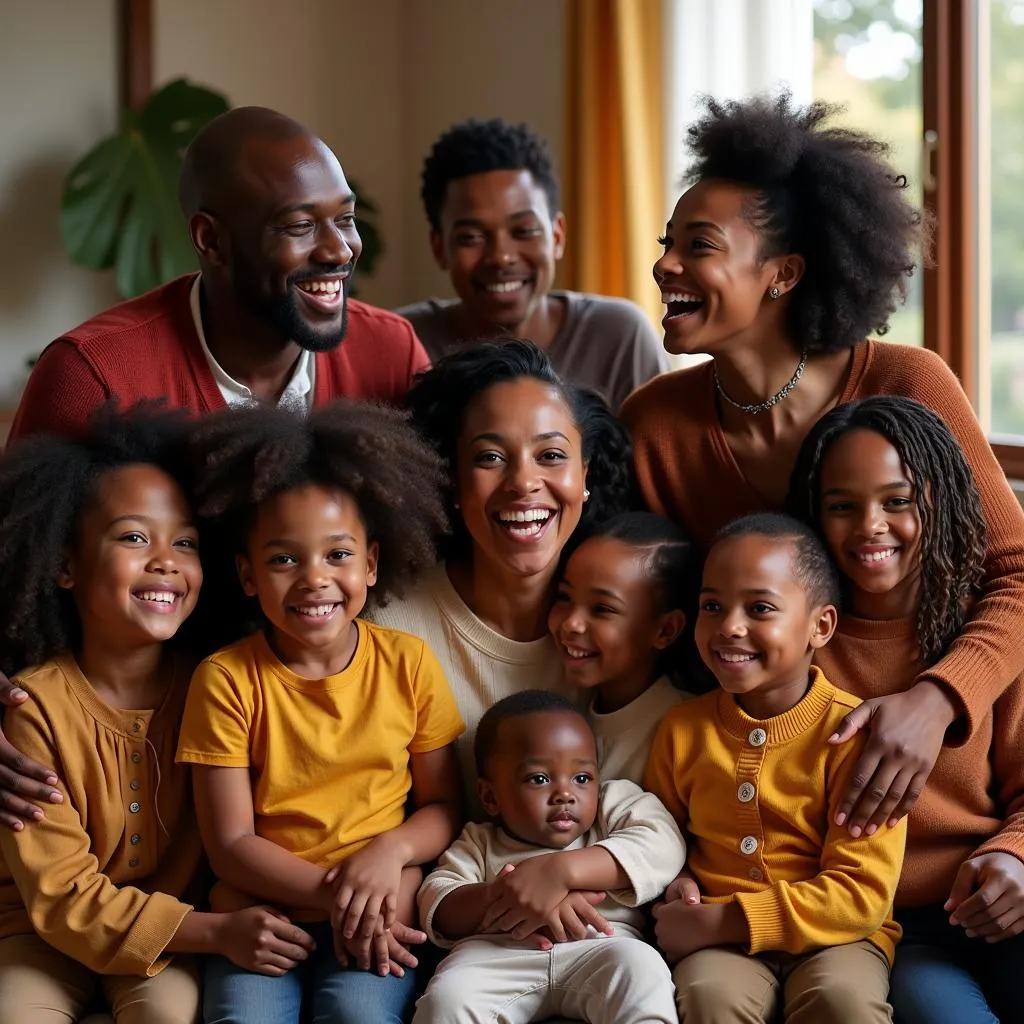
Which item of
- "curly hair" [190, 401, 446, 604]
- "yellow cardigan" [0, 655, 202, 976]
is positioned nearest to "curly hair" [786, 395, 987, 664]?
"curly hair" [190, 401, 446, 604]

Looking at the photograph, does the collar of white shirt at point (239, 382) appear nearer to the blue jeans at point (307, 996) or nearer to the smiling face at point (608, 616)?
the smiling face at point (608, 616)

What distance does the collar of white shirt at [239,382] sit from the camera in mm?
2586

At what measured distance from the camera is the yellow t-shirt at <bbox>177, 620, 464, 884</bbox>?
6.62ft

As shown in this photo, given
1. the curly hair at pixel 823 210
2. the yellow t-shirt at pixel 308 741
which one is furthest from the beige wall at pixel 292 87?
the yellow t-shirt at pixel 308 741

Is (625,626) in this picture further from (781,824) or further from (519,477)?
(781,824)

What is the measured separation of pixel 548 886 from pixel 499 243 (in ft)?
5.89

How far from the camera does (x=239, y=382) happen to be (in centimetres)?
261

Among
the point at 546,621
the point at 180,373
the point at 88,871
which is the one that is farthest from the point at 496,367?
the point at 88,871

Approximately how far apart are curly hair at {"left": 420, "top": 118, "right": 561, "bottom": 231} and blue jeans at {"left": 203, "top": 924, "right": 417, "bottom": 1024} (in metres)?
2.01

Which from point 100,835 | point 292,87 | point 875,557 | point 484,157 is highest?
point 292,87

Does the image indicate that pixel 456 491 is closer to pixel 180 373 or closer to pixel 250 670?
pixel 250 670

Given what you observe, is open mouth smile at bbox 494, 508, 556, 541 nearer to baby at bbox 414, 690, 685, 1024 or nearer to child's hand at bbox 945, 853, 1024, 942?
baby at bbox 414, 690, 685, 1024

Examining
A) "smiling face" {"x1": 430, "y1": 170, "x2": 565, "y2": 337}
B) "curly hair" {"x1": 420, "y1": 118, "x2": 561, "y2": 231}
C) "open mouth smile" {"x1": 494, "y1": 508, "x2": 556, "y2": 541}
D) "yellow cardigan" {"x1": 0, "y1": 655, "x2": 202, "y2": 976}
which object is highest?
"curly hair" {"x1": 420, "y1": 118, "x2": 561, "y2": 231}

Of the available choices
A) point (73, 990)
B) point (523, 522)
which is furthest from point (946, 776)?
point (73, 990)
